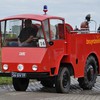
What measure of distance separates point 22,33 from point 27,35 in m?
0.22

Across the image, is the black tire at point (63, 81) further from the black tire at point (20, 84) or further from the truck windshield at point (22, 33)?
the black tire at point (20, 84)

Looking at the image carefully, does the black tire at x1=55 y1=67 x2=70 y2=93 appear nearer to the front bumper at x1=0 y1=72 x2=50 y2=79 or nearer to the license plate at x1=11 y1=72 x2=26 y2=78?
the front bumper at x1=0 y1=72 x2=50 y2=79

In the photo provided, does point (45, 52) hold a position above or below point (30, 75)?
above

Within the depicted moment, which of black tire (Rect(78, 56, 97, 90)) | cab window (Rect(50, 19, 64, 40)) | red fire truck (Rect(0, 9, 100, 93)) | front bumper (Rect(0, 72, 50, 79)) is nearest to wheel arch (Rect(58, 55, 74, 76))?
red fire truck (Rect(0, 9, 100, 93))

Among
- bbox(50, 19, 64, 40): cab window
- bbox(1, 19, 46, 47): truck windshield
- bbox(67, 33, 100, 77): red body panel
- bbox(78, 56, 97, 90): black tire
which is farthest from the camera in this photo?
bbox(78, 56, 97, 90): black tire

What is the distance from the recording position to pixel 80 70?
15602 mm

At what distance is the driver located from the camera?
562 inches

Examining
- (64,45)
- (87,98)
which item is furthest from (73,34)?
(87,98)

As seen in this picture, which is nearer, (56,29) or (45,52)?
(45,52)

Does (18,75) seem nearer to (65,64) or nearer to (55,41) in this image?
(55,41)

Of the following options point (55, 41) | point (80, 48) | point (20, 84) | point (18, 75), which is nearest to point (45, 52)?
point (55, 41)

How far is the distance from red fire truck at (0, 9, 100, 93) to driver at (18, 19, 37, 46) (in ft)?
0.32

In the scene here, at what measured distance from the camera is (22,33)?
1451 centimetres

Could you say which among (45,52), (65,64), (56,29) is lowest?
(65,64)
